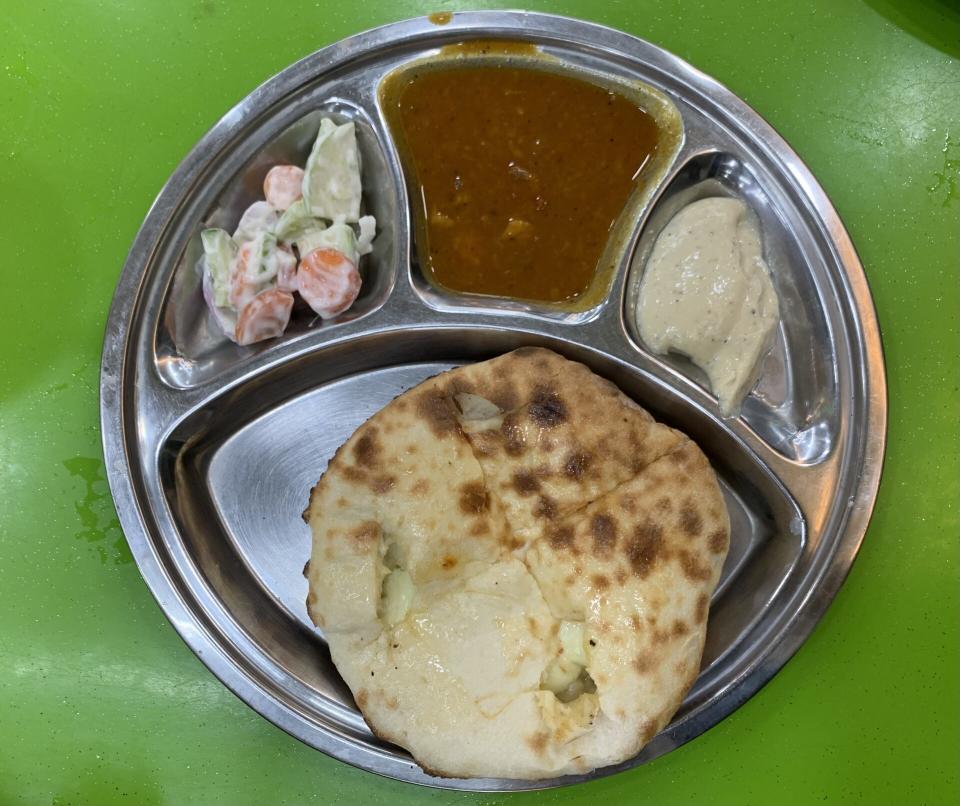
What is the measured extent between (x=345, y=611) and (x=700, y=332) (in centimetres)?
126

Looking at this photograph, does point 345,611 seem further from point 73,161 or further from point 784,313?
point 73,161

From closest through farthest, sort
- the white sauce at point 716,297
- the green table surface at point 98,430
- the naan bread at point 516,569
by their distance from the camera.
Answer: the naan bread at point 516,569
the white sauce at point 716,297
the green table surface at point 98,430

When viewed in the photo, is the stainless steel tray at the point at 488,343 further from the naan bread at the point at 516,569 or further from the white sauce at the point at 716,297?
the naan bread at the point at 516,569

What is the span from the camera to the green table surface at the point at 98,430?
2.40m

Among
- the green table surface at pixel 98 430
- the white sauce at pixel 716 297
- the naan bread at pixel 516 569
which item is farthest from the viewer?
the green table surface at pixel 98 430

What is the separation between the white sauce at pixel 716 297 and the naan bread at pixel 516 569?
259mm

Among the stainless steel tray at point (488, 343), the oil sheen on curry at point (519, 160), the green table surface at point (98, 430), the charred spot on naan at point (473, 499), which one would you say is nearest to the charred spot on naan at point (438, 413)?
the charred spot on naan at point (473, 499)

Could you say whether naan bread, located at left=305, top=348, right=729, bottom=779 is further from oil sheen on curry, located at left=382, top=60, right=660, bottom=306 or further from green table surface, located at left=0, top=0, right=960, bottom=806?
green table surface, located at left=0, top=0, right=960, bottom=806

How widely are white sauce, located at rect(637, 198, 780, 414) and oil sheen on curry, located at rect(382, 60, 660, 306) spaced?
22cm

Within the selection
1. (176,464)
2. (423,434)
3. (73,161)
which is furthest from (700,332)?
(73,161)

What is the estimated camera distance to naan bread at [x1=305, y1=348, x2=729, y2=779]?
1.86 m

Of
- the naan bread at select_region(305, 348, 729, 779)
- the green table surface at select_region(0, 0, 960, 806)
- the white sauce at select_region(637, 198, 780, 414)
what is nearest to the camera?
the naan bread at select_region(305, 348, 729, 779)

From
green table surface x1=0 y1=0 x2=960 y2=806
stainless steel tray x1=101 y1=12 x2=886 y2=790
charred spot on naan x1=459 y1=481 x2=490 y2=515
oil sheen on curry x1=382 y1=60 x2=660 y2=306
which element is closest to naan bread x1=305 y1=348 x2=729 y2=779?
charred spot on naan x1=459 y1=481 x2=490 y2=515

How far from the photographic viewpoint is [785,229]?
7.11 ft
